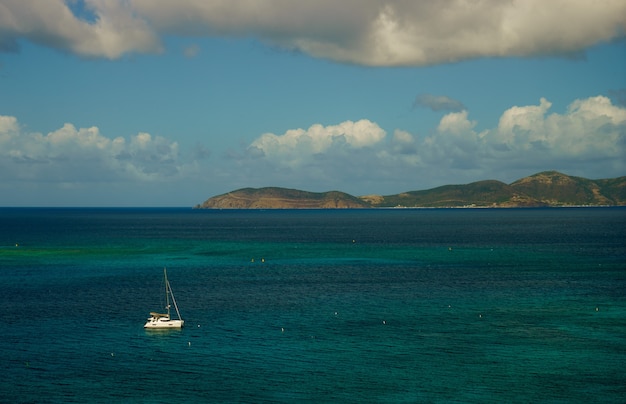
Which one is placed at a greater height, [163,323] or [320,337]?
[163,323]

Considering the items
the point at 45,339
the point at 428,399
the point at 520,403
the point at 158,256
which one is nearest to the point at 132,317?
the point at 45,339

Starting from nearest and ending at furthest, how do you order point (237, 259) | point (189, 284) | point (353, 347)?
point (353, 347)
point (189, 284)
point (237, 259)

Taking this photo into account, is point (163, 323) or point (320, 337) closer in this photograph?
point (320, 337)

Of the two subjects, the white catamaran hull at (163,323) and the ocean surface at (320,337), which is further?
the white catamaran hull at (163,323)

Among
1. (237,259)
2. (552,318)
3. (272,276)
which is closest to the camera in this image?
(552,318)

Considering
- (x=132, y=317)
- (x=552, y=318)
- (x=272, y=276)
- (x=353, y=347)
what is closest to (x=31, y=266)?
(x=272, y=276)

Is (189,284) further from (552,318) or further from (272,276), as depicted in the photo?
(552,318)

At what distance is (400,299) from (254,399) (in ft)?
178

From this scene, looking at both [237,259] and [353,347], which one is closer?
[353,347]

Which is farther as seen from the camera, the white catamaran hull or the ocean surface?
the white catamaran hull

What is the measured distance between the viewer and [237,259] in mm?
184625

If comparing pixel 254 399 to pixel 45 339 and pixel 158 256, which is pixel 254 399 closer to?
pixel 45 339

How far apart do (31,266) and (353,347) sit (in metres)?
114

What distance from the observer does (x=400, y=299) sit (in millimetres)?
113188
